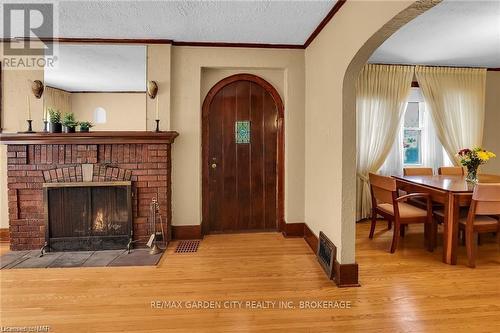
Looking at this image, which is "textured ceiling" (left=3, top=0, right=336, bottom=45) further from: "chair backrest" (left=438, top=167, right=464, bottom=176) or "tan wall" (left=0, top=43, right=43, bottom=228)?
"chair backrest" (left=438, top=167, right=464, bottom=176)

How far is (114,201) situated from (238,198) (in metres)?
1.49

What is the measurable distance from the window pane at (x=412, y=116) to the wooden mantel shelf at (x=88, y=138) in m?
3.81

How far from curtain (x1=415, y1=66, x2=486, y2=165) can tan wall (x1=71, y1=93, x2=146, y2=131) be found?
4184 millimetres

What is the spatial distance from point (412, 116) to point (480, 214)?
95.1 inches

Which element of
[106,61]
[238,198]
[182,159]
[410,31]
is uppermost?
[410,31]

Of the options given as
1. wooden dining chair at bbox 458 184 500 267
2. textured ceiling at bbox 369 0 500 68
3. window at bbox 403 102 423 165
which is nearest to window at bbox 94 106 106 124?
textured ceiling at bbox 369 0 500 68

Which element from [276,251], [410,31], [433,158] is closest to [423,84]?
[433,158]

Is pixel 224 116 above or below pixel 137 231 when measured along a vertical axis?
above

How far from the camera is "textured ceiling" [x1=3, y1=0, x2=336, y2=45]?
2518mm

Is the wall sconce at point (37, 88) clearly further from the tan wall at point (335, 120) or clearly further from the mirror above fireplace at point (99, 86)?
the tan wall at point (335, 120)

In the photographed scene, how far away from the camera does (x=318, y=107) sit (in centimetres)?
304

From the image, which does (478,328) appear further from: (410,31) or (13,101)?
(13,101)

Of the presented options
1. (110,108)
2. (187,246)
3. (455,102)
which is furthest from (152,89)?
(455,102)

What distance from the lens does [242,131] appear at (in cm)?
372
